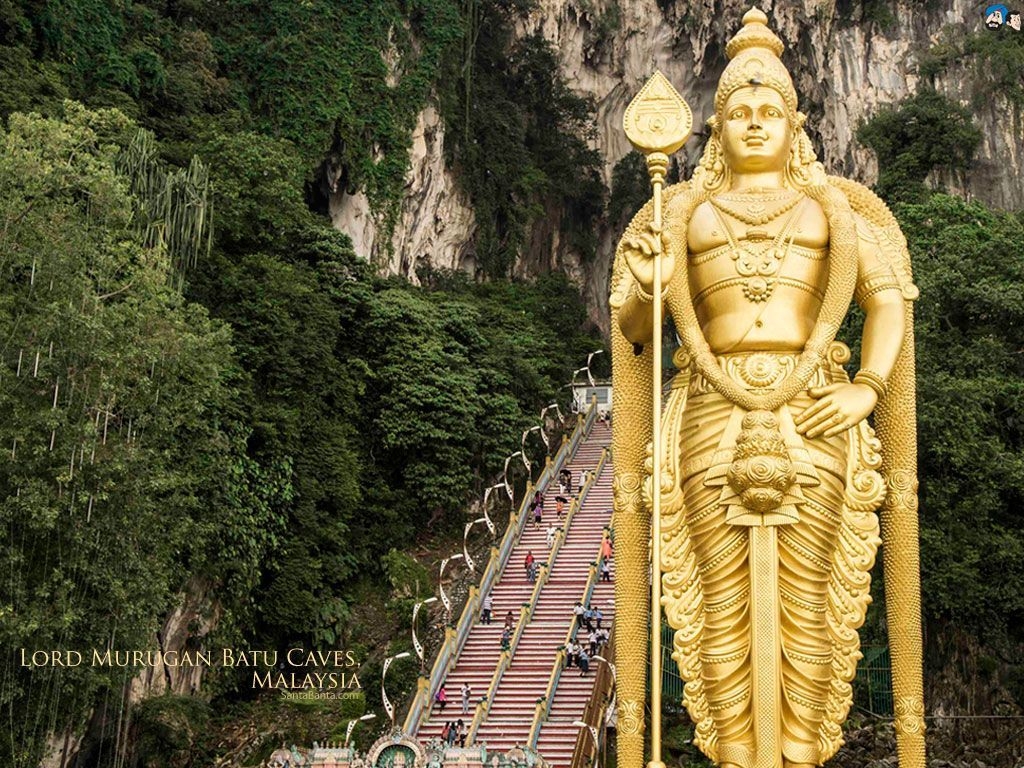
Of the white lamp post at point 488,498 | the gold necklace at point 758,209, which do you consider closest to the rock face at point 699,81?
the white lamp post at point 488,498

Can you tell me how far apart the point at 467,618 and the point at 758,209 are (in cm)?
1113

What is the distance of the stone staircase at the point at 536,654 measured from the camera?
15406 millimetres

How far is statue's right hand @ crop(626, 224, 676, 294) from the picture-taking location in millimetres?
6949

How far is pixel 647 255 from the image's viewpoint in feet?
22.9

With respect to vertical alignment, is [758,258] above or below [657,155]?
below

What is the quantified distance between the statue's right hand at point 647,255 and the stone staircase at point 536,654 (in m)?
6.67

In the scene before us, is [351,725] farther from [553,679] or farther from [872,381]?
[872,381]

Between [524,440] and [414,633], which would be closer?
[414,633]

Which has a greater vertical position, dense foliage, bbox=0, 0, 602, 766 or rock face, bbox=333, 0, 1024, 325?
rock face, bbox=333, 0, 1024, 325

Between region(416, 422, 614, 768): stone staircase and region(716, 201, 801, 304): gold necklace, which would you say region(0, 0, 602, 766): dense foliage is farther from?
region(716, 201, 801, 304): gold necklace

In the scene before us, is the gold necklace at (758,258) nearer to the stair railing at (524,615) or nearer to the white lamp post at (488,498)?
the stair railing at (524,615)

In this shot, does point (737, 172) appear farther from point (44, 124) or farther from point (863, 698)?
point (863, 698)

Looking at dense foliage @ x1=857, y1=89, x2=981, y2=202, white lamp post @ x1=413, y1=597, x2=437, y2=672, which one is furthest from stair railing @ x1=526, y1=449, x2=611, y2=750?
dense foliage @ x1=857, y1=89, x2=981, y2=202

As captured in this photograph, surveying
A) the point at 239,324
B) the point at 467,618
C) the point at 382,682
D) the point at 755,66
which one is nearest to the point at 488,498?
the point at 239,324
